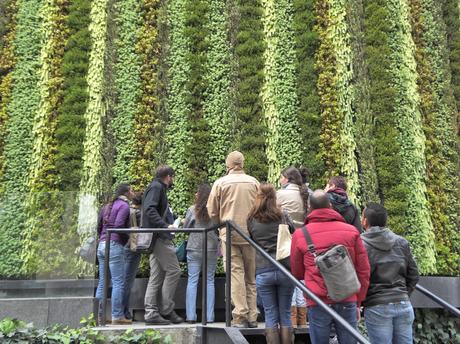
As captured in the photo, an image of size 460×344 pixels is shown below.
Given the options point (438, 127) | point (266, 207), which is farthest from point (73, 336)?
point (438, 127)

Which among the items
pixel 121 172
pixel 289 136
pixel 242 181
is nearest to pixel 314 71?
pixel 289 136

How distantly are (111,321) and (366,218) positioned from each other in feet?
12.0

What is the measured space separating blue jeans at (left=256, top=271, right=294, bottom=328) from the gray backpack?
1135 millimetres

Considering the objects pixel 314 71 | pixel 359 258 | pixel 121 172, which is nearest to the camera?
pixel 359 258

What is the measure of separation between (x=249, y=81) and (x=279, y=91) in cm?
64

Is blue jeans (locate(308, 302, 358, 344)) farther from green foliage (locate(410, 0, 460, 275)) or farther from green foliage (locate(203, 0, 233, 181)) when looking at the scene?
green foliage (locate(410, 0, 460, 275))

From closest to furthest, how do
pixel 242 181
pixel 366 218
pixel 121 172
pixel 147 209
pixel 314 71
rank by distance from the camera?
1. pixel 366 218
2. pixel 242 181
3. pixel 147 209
4. pixel 121 172
5. pixel 314 71

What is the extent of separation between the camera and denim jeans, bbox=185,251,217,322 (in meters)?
7.09

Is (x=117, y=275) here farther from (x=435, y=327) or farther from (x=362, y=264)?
(x=435, y=327)

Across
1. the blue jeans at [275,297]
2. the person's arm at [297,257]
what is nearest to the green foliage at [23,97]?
the blue jeans at [275,297]

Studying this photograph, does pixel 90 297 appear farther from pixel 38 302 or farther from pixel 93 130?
pixel 93 130

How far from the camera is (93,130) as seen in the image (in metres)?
11.8

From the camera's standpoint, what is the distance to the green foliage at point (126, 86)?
11.4 m

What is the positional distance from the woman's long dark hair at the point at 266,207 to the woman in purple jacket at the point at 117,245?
6.85 feet
